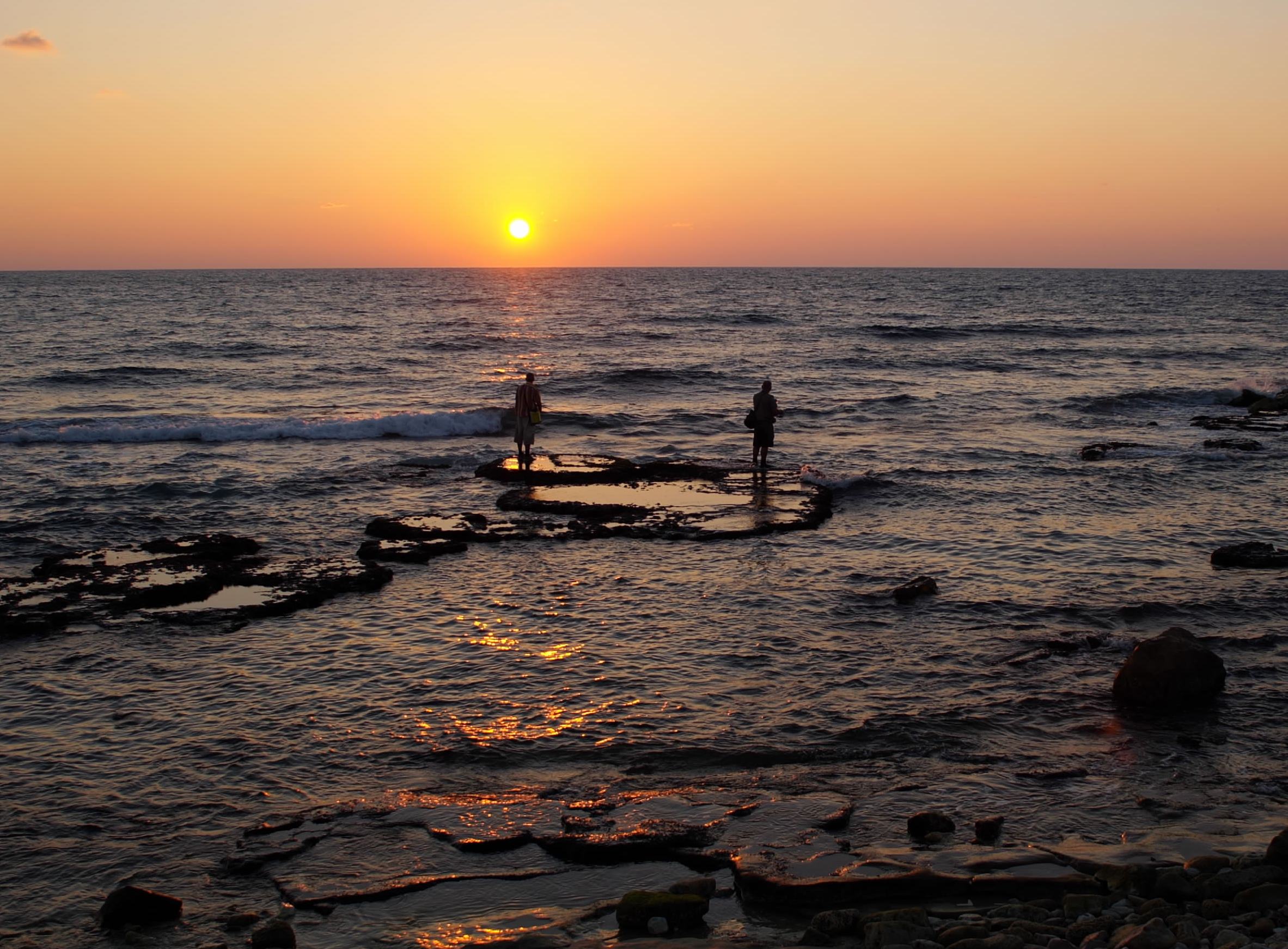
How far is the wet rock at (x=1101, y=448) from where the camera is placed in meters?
22.7

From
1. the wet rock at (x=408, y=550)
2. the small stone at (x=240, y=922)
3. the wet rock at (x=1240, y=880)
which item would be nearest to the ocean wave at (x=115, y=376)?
the wet rock at (x=408, y=550)

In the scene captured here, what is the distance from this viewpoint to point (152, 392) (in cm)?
3406

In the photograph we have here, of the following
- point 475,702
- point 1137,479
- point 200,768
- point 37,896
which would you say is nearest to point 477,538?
point 475,702

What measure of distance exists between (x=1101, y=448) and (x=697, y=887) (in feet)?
66.5

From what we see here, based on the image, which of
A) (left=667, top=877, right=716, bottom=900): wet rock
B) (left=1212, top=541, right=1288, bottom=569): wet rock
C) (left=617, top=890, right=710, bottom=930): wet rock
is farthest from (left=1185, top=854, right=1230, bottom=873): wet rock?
(left=1212, top=541, right=1288, bottom=569): wet rock

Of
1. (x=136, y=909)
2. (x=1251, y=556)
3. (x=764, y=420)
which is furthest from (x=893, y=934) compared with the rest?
(x=764, y=420)

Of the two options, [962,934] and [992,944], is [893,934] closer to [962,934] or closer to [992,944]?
[962,934]

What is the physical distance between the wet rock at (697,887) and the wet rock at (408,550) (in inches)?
346

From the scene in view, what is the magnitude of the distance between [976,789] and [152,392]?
3277 centimetres

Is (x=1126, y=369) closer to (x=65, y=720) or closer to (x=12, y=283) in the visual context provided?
(x=65, y=720)

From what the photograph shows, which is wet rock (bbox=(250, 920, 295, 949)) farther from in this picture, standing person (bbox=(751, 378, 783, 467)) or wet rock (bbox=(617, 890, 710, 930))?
standing person (bbox=(751, 378, 783, 467))

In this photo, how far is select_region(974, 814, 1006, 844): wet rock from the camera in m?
6.95

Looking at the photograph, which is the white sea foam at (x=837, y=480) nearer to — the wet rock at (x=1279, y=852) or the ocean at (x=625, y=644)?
the ocean at (x=625, y=644)

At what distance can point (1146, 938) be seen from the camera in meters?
5.27
